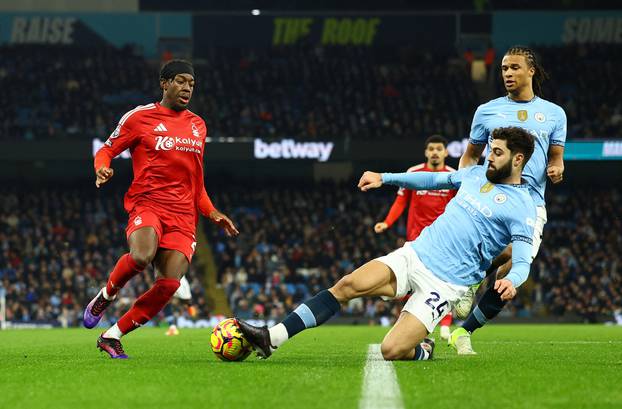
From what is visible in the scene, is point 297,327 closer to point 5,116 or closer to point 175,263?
point 175,263

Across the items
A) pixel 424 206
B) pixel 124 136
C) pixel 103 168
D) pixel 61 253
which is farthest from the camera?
pixel 61 253

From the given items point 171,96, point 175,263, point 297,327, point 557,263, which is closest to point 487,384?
point 297,327

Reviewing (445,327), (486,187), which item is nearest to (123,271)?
(486,187)

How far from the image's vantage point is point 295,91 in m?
36.8

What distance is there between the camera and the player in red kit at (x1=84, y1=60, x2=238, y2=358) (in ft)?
28.3

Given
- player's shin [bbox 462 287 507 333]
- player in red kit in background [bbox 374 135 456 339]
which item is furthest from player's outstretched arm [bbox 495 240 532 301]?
player in red kit in background [bbox 374 135 456 339]

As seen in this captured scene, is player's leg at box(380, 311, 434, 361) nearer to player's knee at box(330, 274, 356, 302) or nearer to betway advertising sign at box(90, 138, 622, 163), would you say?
player's knee at box(330, 274, 356, 302)

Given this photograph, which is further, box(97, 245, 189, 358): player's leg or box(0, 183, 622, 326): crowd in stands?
box(0, 183, 622, 326): crowd in stands

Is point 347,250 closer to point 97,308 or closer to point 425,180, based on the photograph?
point 97,308

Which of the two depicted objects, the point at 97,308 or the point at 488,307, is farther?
the point at 488,307

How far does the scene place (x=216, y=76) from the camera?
36844mm

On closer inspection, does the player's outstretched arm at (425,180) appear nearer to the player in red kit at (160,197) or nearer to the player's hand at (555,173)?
the player's hand at (555,173)

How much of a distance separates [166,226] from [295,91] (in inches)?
1113

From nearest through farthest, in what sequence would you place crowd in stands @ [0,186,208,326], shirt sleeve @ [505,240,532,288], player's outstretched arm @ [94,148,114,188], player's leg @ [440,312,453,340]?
shirt sleeve @ [505,240,532,288]
player's outstretched arm @ [94,148,114,188]
player's leg @ [440,312,453,340]
crowd in stands @ [0,186,208,326]
